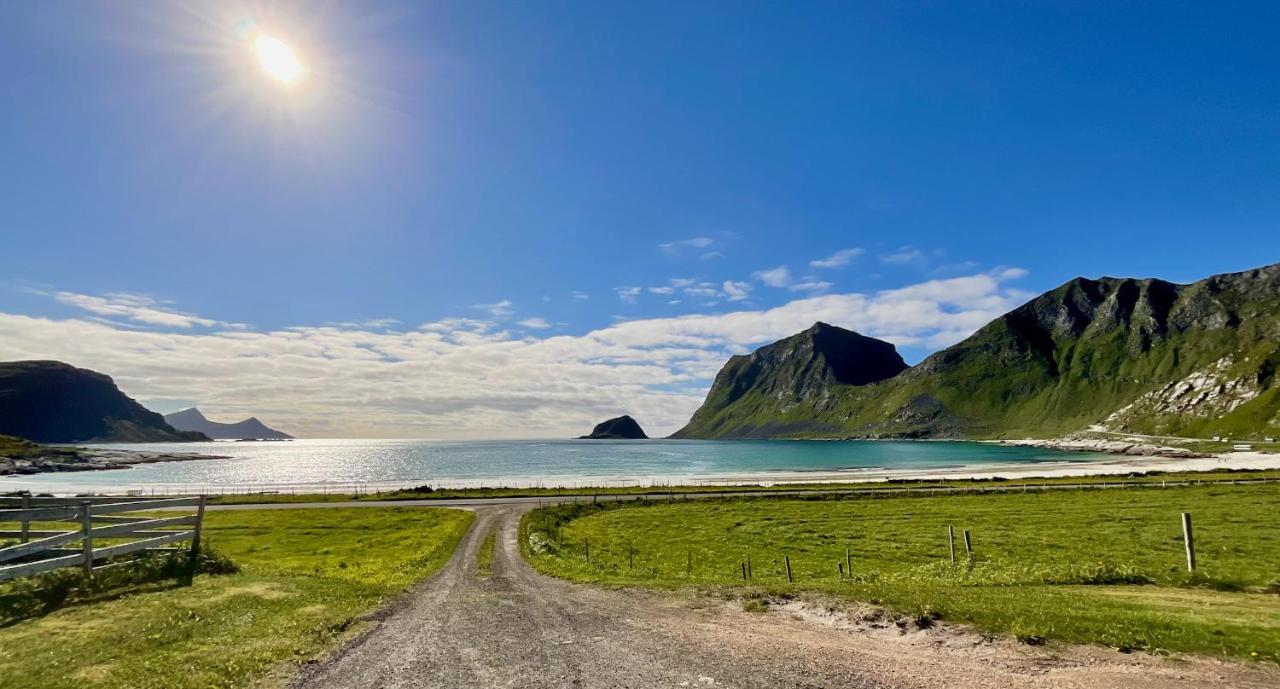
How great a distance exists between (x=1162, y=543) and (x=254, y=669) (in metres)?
56.2

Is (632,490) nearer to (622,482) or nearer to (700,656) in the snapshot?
(622,482)

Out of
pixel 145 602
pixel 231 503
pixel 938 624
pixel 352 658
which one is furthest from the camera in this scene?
pixel 231 503

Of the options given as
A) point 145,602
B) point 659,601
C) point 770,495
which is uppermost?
point 145,602

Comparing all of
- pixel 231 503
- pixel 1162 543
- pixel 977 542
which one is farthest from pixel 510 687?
pixel 231 503

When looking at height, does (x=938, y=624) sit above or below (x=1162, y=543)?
above

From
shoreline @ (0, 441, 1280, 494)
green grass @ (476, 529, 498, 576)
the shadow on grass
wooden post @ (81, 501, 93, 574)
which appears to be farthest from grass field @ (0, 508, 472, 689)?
shoreline @ (0, 441, 1280, 494)

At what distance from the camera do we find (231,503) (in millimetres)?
88625

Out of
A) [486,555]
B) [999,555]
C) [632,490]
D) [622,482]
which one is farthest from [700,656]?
[622,482]

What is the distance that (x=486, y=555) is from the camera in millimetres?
38781

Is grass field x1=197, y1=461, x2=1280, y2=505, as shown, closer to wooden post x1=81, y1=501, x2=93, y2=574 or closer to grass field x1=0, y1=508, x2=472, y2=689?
grass field x1=0, y1=508, x2=472, y2=689

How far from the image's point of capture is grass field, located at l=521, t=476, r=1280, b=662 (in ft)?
53.8

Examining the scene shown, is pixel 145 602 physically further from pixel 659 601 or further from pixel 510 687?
pixel 659 601

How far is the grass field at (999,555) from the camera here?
16406mm

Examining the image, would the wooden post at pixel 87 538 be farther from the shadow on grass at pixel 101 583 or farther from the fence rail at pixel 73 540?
the shadow on grass at pixel 101 583
